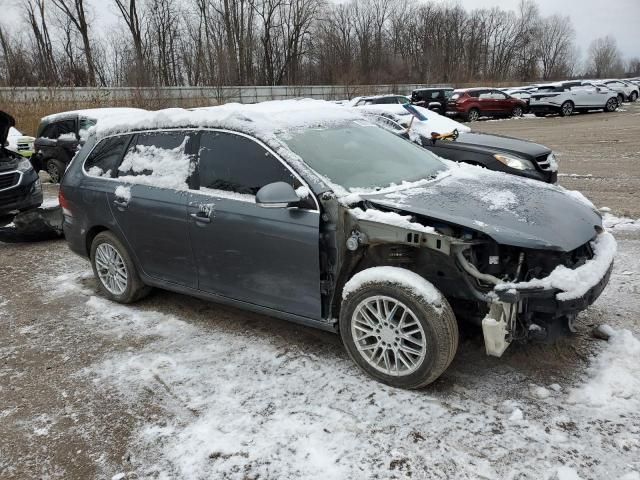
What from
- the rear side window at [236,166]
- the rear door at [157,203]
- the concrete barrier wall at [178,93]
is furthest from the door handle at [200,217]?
the concrete barrier wall at [178,93]

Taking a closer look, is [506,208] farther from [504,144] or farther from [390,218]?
[504,144]

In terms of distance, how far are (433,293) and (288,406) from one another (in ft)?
3.59

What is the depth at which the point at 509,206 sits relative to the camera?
3.31 meters

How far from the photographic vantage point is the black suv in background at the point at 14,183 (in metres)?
7.85

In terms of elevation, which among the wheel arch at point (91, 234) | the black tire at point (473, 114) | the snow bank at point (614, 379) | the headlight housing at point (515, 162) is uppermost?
the headlight housing at point (515, 162)

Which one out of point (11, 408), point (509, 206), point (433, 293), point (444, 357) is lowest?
point (11, 408)

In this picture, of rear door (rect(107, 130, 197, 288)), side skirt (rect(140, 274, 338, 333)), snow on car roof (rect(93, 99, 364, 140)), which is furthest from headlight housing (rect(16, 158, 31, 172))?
side skirt (rect(140, 274, 338, 333))

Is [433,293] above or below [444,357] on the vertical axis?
above

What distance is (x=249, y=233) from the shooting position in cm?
365

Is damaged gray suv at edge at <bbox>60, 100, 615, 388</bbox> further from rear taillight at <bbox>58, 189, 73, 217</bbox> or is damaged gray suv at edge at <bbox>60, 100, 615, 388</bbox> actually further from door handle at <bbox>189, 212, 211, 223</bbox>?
rear taillight at <bbox>58, 189, 73, 217</bbox>

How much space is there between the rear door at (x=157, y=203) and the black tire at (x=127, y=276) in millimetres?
145

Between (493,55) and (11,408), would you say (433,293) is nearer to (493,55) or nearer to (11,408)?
(11,408)

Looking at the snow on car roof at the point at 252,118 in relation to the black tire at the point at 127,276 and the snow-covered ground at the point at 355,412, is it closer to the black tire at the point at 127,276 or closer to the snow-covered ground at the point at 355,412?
the black tire at the point at 127,276

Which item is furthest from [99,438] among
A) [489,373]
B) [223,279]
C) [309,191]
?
[489,373]
